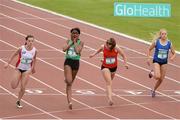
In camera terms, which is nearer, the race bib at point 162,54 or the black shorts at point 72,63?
the black shorts at point 72,63

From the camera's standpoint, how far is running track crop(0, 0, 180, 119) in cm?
1711

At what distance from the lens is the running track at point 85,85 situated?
17.1 m

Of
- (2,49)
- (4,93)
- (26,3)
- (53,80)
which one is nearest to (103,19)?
(26,3)

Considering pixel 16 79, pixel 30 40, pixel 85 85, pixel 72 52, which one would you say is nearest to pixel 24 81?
pixel 16 79

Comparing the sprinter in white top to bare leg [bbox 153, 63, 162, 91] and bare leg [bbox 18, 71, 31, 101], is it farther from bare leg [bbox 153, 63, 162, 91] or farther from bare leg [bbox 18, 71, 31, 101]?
bare leg [bbox 153, 63, 162, 91]

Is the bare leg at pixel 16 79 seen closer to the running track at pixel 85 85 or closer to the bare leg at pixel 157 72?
the running track at pixel 85 85

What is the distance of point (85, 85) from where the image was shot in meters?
20.1

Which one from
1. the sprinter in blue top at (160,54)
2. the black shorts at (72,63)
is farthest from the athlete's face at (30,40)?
the sprinter in blue top at (160,54)

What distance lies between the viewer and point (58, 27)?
97.6ft

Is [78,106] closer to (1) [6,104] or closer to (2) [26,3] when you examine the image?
(1) [6,104]

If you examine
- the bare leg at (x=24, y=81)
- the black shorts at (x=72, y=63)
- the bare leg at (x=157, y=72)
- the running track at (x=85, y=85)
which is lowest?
the running track at (x=85, y=85)

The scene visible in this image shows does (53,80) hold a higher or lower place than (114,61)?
lower

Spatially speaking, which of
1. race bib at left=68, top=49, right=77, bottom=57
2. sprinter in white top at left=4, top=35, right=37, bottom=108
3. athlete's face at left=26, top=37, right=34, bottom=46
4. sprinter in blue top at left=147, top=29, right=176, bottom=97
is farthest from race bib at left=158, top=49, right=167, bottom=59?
athlete's face at left=26, top=37, right=34, bottom=46

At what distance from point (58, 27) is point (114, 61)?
1217 centimetres
